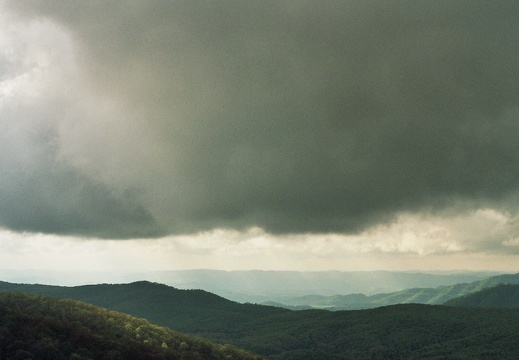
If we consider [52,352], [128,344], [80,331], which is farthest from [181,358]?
[52,352]

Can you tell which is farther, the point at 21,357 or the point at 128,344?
the point at 128,344

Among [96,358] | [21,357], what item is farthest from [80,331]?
[21,357]

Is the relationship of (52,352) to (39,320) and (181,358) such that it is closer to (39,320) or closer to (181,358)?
(39,320)

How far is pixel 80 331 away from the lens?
16812 centimetres

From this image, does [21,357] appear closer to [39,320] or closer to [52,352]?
[52,352]

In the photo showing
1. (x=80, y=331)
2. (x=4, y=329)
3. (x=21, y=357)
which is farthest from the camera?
(x=80, y=331)

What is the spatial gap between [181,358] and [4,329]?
69406 mm

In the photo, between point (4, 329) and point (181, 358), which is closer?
point (4, 329)

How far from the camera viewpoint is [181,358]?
178m

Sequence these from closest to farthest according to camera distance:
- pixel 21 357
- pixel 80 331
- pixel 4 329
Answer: pixel 21 357
pixel 4 329
pixel 80 331

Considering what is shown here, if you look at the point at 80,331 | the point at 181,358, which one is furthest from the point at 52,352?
the point at 181,358

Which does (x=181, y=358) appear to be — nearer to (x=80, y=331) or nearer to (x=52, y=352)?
(x=80, y=331)

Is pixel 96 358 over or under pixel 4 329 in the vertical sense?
under

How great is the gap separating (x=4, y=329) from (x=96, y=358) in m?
32.3
